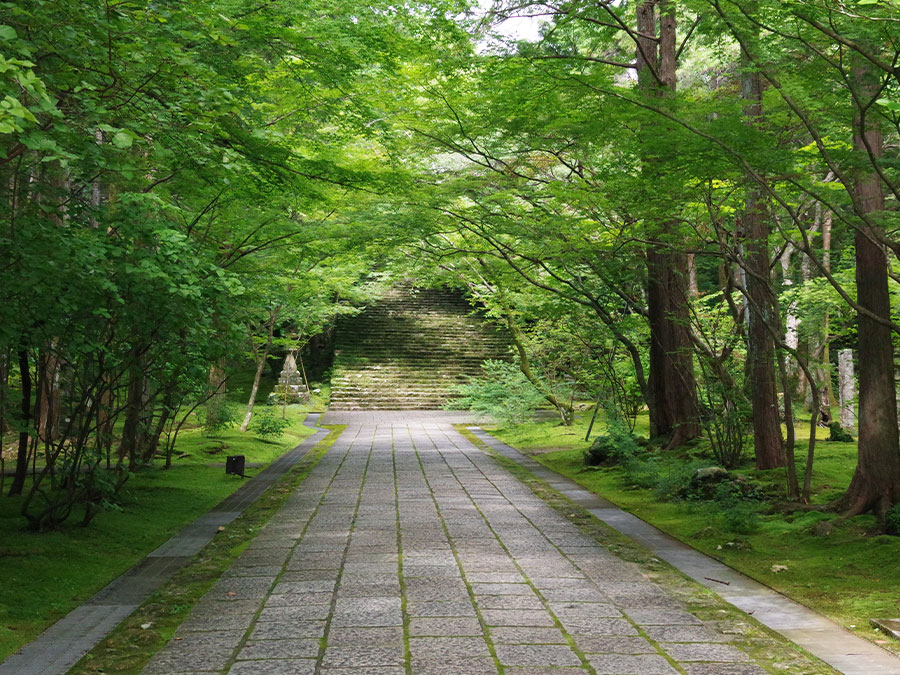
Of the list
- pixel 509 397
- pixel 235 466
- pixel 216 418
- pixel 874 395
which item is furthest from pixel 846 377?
pixel 216 418

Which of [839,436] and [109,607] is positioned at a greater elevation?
[839,436]

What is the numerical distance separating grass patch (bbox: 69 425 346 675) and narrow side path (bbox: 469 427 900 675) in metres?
3.36

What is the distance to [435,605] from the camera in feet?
15.4

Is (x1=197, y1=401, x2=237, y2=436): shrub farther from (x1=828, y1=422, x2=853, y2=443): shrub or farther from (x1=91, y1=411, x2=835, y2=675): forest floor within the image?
(x1=828, y1=422, x2=853, y2=443): shrub

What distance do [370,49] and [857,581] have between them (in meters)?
7.06

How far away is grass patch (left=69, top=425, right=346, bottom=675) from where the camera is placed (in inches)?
151

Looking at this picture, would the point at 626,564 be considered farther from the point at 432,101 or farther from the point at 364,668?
the point at 432,101

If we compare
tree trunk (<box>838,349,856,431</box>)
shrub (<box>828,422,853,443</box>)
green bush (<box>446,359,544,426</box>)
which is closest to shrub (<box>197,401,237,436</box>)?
green bush (<box>446,359,544,426</box>)

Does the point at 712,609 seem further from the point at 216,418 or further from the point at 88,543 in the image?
the point at 216,418

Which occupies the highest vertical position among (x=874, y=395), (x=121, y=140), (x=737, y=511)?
(x=121, y=140)

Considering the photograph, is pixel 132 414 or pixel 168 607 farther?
pixel 132 414

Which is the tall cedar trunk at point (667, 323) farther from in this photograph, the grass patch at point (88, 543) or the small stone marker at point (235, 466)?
the grass patch at point (88, 543)

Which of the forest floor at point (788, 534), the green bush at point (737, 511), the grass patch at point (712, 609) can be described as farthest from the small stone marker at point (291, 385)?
the green bush at point (737, 511)

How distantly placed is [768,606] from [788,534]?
7.45 ft
